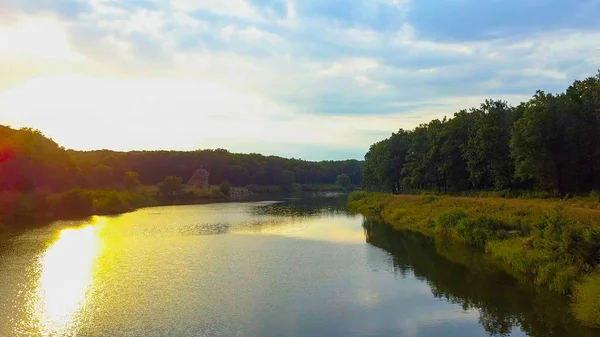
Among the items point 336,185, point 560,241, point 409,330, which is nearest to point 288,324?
point 409,330

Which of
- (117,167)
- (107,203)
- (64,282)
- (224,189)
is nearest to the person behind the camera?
(64,282)

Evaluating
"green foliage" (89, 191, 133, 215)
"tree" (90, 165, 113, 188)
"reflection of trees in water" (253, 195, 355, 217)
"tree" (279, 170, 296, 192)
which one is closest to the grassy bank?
"reflection of trees in water" (253, 195, 355, 217)

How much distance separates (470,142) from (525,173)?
48.9ft

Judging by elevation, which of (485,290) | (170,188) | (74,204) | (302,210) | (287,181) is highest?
(287,181)

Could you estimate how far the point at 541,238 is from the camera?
2172cm

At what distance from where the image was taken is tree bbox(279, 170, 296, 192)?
157875 mm

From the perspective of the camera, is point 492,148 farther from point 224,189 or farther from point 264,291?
point 224,189

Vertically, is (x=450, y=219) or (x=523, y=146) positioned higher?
(x=523, y=146)

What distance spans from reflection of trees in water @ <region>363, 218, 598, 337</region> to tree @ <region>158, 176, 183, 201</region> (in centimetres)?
8523

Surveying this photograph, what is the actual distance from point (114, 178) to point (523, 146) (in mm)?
92635

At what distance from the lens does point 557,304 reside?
58.2 feet

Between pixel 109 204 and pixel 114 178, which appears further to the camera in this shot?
pixel 114 178

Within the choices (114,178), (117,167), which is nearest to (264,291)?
(114,178)

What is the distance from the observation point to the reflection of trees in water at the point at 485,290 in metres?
16.1
